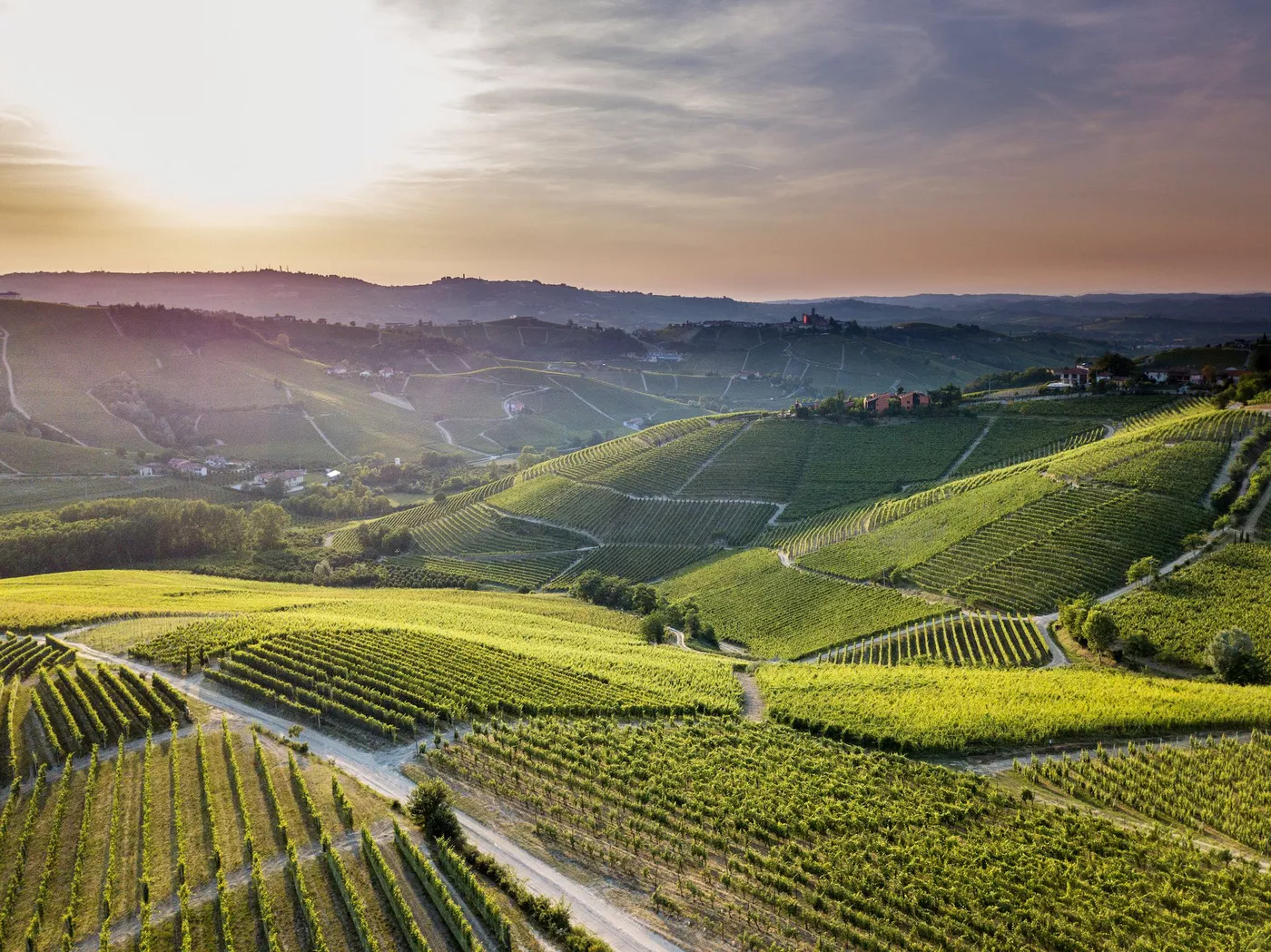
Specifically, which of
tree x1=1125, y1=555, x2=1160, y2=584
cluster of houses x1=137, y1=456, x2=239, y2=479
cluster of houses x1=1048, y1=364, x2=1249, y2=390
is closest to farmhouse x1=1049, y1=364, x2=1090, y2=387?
cluster of houses x1=1048, y1=364, x2=1249, y2=390

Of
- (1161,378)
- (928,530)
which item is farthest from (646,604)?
(1161,378)

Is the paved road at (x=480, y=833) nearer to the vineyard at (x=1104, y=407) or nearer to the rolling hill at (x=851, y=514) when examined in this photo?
the rolling hill at (x=851, y=514)

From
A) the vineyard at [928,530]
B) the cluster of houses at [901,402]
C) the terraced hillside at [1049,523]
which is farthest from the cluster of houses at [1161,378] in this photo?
the vineyard at [928,530]

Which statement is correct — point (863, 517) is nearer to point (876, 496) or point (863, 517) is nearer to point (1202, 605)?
point (876, 496)

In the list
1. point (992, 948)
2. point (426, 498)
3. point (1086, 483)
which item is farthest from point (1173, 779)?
point (426, 498)

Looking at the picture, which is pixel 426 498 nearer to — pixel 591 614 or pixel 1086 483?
pixel 591 614

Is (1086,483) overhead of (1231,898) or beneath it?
overhead

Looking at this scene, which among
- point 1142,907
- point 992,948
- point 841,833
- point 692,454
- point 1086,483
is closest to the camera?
point 992,948
